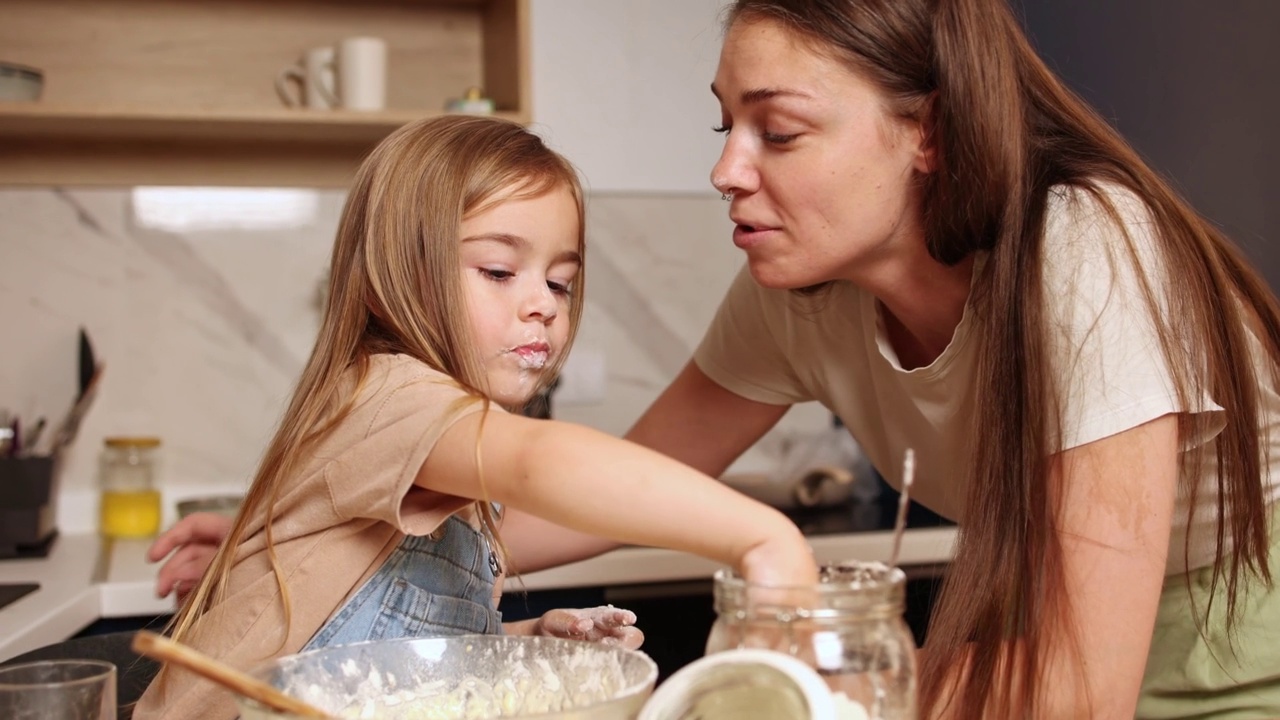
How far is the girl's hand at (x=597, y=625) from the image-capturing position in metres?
0.94

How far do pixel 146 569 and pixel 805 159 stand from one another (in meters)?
1.37

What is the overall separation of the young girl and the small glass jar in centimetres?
4

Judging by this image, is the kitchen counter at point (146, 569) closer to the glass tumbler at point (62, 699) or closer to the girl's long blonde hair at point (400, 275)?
the girl's long blonde hair at point (400, 275)

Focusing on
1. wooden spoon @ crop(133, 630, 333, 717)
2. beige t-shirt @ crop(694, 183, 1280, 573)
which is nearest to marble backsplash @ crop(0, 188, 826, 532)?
beige t-shirt @ crop(694, 183, 1280, 573)

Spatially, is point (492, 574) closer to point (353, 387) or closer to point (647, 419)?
point (353, 387)

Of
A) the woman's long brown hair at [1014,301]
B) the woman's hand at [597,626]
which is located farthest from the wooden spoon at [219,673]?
the woman's long brown hair at [1014,301]

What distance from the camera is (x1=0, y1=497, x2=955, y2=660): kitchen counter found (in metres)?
1.67

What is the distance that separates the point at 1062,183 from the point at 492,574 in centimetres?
66

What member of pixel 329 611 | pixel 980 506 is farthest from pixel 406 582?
pixel 980 506

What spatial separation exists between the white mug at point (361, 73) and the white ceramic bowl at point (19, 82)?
0.53 meters

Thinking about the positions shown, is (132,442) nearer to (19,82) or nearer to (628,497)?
(19,82)

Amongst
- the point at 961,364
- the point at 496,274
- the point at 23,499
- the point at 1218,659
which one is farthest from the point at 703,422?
the point at 23,499

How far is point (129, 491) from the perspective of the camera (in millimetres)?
2355

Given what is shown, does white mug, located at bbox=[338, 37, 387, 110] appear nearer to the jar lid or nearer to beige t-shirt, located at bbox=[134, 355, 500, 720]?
the jar lid
